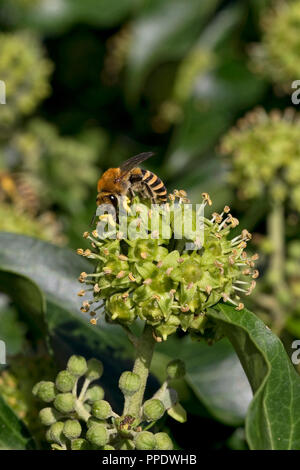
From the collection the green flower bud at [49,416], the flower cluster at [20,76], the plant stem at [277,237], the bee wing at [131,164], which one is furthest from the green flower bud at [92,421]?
the flower cluster at [20,76]

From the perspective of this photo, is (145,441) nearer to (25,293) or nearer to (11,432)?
(11,432)

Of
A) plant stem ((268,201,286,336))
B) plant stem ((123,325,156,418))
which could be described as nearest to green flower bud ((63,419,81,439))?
plant stem ((123,325,156,418))

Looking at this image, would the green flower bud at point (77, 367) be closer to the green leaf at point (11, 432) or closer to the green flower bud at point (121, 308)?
the green flower bud at point (121, 308)

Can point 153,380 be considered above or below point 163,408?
above

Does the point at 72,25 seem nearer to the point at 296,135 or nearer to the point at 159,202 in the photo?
the point at 296,135

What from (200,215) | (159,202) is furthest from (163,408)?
(159,202)
